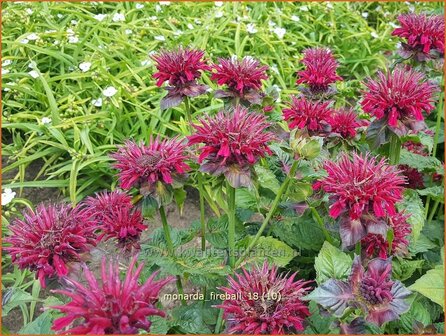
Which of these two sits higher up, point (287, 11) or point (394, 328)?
point (287, 11)

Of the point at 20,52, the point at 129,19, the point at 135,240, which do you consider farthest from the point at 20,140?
the point at 135,240

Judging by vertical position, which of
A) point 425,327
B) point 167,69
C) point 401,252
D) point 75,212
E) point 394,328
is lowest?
point 394,328

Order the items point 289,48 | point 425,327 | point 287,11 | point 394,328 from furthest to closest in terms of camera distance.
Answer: point 287,11, point 289,48, point 394,328, point 425,327

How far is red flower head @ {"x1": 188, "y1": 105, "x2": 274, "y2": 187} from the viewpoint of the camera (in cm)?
132

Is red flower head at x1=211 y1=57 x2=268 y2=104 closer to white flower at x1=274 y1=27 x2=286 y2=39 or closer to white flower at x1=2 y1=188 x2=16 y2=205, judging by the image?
white flower at x1=2 y1=188 x2=16 y2=205

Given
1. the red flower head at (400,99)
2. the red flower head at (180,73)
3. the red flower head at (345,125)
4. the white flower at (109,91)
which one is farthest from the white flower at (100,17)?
the red flower head at (400,99)

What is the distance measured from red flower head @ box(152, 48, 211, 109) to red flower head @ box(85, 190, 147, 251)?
38cm

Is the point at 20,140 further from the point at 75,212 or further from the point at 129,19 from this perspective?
the point at 75,212

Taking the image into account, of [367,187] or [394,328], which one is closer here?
[367,187]

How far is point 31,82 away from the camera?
2936mm

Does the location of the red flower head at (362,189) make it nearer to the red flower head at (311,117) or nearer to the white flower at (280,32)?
the red flower head at (311,117)

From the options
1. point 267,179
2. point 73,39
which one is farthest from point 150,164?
point 73,39

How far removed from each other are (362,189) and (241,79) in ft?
1.99

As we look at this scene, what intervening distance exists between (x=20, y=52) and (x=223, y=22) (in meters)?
1.25
